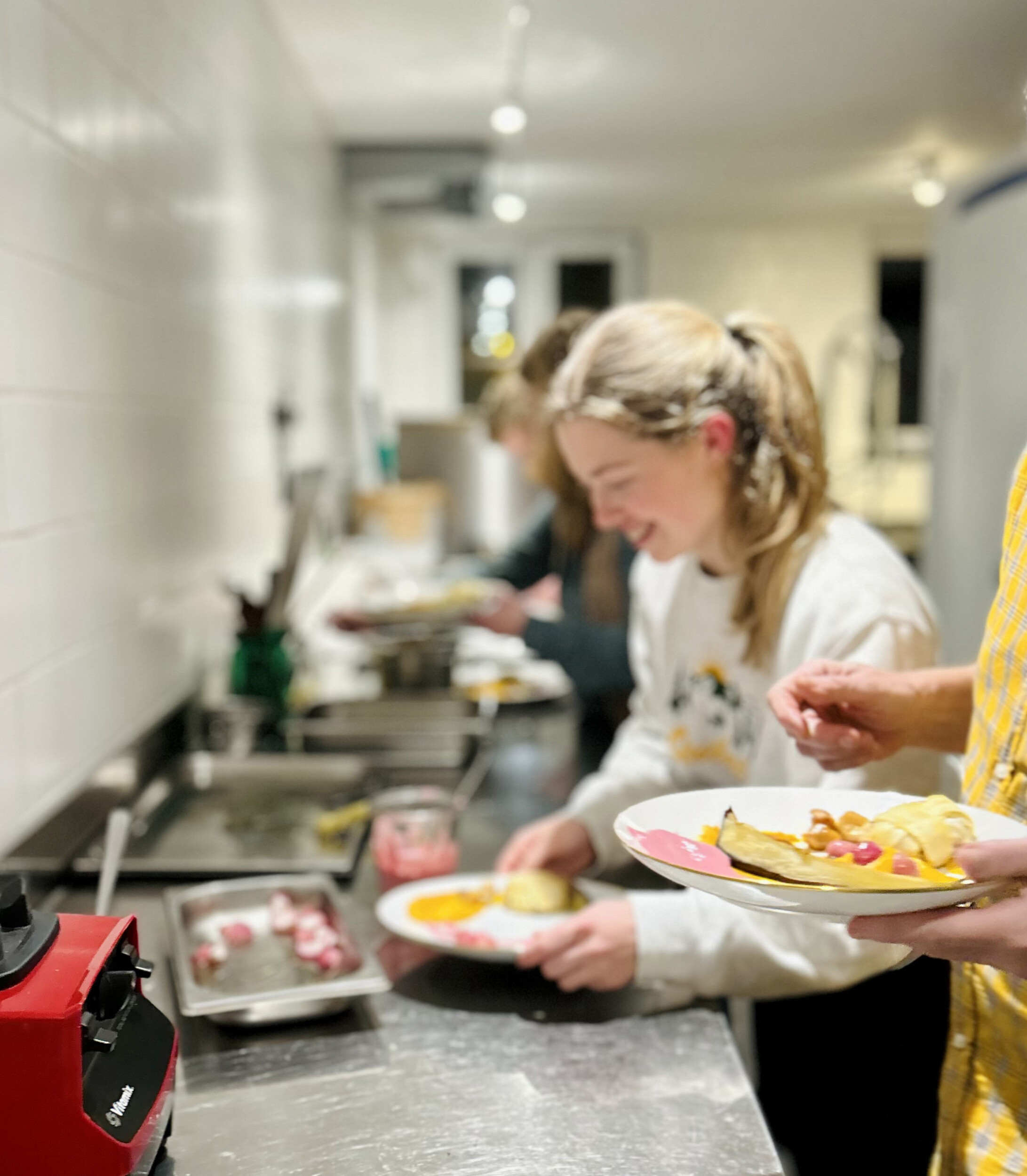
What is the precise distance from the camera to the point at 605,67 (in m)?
3.78

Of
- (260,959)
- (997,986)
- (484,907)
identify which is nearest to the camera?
(997,986)

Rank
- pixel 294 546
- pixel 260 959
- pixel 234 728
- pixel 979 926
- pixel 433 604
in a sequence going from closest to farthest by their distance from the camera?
pixel 979 926 < pixel 260 959 < pixel 234 728 < pixel 294 546 < pixel 433 604

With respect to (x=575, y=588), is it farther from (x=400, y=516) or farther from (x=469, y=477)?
(x=469, y=477)

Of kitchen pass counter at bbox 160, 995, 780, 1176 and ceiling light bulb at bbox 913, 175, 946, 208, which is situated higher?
ceiling light bulb at bbox 913, 175, 946, 208

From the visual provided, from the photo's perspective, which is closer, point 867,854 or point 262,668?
point 867,854

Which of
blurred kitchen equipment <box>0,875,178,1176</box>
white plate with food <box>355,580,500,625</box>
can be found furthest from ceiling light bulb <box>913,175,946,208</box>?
blurred kitchen equipment <box>0,875,178,1176</box>

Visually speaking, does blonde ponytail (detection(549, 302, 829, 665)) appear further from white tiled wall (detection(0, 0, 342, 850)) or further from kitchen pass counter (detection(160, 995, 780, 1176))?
white tiled wall (detection(0, 0, 342, 850))

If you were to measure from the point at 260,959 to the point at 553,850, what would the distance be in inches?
15.9

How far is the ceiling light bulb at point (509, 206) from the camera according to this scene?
532 centimetres

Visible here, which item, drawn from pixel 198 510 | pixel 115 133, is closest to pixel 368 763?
pixel 198 510

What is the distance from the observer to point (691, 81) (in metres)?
3.97

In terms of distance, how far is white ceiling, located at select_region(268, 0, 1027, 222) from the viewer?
10.7 ft

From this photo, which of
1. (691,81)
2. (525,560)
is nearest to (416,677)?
(525,560)

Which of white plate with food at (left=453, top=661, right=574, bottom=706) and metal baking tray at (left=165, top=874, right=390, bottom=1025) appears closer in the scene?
metal baking tray at (left=165, top=874, right=390, bottom=1025)
